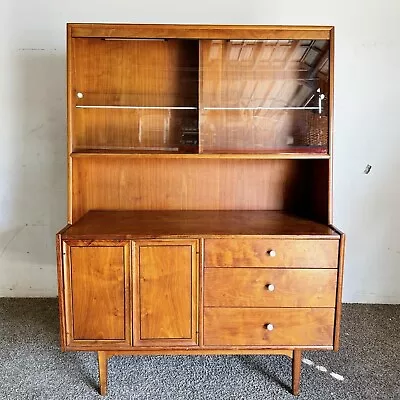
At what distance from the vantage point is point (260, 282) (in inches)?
73.2

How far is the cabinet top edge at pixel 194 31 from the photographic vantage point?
1925 millimetres

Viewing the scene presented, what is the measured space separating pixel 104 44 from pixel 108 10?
489mm

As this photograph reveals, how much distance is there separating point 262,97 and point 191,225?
74 centimetres

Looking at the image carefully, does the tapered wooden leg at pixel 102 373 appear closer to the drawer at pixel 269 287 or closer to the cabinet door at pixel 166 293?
the cabinet door at pixel 166 293

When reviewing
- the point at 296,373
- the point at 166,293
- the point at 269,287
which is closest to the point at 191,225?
the point at 166,293

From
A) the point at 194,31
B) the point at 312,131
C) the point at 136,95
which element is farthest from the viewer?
the point at 136,95

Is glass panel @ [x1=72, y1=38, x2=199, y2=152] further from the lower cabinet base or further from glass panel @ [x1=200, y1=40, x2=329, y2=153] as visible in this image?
the lower cabinet base

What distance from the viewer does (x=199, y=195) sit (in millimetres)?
2348

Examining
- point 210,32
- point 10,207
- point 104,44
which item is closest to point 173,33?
point 210,32

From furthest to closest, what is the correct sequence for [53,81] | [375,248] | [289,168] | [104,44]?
[375,248] → [53,81] → [289,168] → [104,44]

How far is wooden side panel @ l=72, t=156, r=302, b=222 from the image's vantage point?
232 cm

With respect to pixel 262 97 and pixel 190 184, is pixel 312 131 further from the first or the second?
pixel 190 184

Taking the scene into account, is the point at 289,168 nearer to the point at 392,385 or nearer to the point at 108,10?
the point at 392,385

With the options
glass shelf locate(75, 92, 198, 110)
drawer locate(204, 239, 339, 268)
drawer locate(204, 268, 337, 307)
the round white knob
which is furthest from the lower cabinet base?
glass shelf locate(75, 92, 198, 110)
